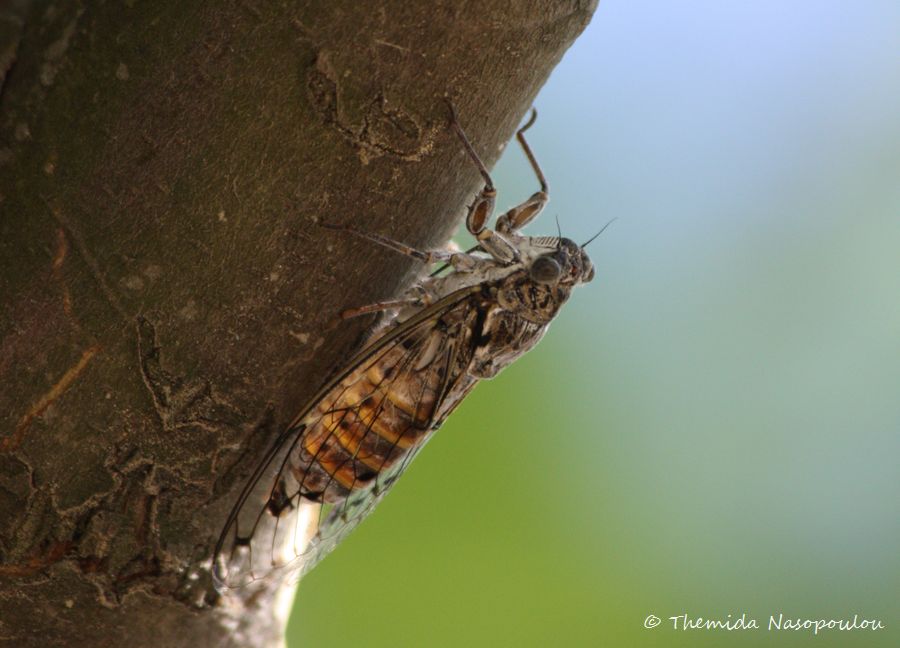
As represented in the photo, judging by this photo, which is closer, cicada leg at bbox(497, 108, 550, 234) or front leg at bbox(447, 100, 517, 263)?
front leg at bbox(447, 100, 517, 263)

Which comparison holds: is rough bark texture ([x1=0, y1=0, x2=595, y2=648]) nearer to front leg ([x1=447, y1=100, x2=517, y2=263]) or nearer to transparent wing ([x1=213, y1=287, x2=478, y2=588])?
transparent wing ([x1=213, y1=287, x2=478, y2=588])

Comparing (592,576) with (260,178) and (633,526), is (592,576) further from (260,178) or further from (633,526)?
(260,178)

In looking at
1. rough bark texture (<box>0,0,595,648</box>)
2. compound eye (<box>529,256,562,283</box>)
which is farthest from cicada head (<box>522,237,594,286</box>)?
rough bark texture (<box>0,0,595,648</box>)

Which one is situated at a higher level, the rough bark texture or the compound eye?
the compound eye

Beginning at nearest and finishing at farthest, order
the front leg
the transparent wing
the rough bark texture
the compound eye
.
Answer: the rough bark texture → the transparent wing → the front leg → the compound eye

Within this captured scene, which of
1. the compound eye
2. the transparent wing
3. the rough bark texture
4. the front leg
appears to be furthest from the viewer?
the compound eye

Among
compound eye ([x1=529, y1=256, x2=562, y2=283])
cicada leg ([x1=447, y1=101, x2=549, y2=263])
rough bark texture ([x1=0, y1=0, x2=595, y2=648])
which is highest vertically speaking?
cicada leg ([x1=447, y1=101, x2=549, y2=263])

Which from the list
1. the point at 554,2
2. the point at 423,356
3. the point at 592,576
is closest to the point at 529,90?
the point at 554,2

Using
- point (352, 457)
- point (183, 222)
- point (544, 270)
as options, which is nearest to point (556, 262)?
point (544, 270)
